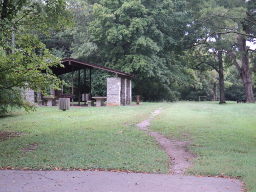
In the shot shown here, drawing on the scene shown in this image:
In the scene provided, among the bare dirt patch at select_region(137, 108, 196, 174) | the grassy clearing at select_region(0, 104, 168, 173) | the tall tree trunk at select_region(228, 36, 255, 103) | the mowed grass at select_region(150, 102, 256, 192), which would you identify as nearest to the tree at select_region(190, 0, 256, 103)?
the tall tree trunk at select_region(228, 36, 255, 103)

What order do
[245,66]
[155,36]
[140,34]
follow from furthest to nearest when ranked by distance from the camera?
[245,66] → [155,36] → [140,34]

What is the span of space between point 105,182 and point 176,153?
3130 mm

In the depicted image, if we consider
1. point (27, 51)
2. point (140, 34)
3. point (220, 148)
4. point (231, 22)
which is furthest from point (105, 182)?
point (140, 34)

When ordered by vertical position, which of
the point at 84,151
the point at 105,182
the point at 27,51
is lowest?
the point at 105,182

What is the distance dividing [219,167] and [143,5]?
2677 cm

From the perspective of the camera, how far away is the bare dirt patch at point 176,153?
21.6 feet

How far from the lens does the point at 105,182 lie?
5383 millimetres

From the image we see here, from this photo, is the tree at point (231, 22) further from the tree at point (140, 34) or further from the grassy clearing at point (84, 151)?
the grassy clearing at point (84, 151)

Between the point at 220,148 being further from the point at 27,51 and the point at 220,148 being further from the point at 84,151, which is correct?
the point at 27,51

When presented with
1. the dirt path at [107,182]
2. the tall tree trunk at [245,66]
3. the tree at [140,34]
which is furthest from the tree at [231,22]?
the dirt path at [107,182]

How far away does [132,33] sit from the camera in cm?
3045

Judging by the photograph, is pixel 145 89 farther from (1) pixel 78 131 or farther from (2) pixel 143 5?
(1) pixel 78 131

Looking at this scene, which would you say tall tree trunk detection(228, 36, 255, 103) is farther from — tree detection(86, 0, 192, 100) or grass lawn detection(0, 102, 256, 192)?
grass lawn detection(0, 102, 256, 192)

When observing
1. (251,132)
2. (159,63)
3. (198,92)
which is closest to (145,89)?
(159,63)
